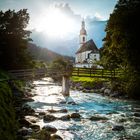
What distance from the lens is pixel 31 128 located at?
23.5 metres

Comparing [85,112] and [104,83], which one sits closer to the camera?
[85,112]

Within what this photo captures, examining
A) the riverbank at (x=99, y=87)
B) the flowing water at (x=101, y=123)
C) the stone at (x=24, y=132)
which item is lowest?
the flowing water at (x=101, y=123)

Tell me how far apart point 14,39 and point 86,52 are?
267ft

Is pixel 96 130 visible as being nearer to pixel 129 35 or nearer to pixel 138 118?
pixel 138 118

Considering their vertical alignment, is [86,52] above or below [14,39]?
above

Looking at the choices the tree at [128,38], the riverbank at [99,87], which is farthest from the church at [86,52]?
the tree at [128,38]

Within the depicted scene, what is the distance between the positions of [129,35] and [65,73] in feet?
50.3

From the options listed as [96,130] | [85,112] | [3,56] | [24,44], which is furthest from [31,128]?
[24,44]

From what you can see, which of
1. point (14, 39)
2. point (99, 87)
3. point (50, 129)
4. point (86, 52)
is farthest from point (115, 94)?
point (86, 52)

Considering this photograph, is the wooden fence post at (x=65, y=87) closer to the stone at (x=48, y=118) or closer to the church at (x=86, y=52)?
the stone at (x=48, y=118)

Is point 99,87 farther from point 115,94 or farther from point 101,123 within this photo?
point 101,123

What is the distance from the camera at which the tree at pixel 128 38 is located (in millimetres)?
40719

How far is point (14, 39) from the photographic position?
1975 inches

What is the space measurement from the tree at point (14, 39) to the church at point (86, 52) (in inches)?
2481
